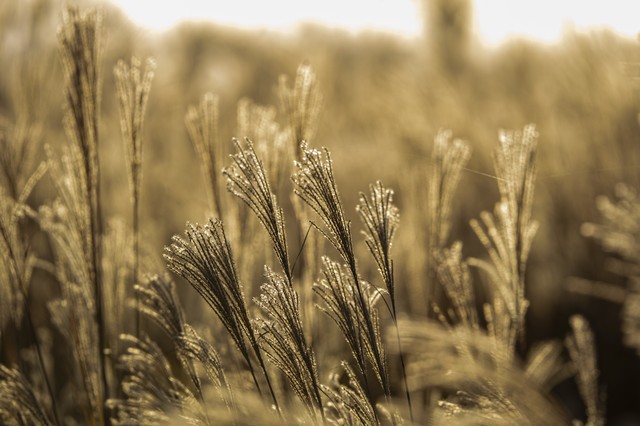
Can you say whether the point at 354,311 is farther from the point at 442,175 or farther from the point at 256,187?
the point at 442,175

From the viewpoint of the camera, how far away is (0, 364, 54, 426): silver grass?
106 cm

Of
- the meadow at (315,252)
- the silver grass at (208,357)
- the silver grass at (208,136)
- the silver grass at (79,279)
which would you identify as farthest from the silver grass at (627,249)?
the silver grass at (79,279)

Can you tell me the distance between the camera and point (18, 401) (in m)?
1.08

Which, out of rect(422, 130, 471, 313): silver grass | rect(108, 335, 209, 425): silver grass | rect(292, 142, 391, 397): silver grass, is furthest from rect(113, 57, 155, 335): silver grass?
rect(422, 130, 471, 313): silver grass

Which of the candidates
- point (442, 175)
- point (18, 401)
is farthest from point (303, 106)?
point (18, 401)

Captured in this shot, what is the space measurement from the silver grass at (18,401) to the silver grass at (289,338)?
16.5 inches

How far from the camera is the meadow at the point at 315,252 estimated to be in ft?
3.06

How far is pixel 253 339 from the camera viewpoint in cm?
90

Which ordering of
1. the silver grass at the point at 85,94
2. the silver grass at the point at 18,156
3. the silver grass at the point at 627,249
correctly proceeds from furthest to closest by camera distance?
the silver grass at the point at 627,249
the silver grass at the point at 18,156
the silver grass at the point at 85,94

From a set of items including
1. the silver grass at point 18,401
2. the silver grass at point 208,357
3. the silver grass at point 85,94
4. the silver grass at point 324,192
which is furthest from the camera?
the silver grass at point 85,94

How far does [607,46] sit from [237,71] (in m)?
5.17

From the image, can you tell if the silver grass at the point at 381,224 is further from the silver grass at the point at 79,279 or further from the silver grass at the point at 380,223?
the silver grass at the point at 79,279

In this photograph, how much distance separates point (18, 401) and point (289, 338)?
500mm

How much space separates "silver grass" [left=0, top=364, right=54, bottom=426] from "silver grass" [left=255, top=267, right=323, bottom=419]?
42cm
